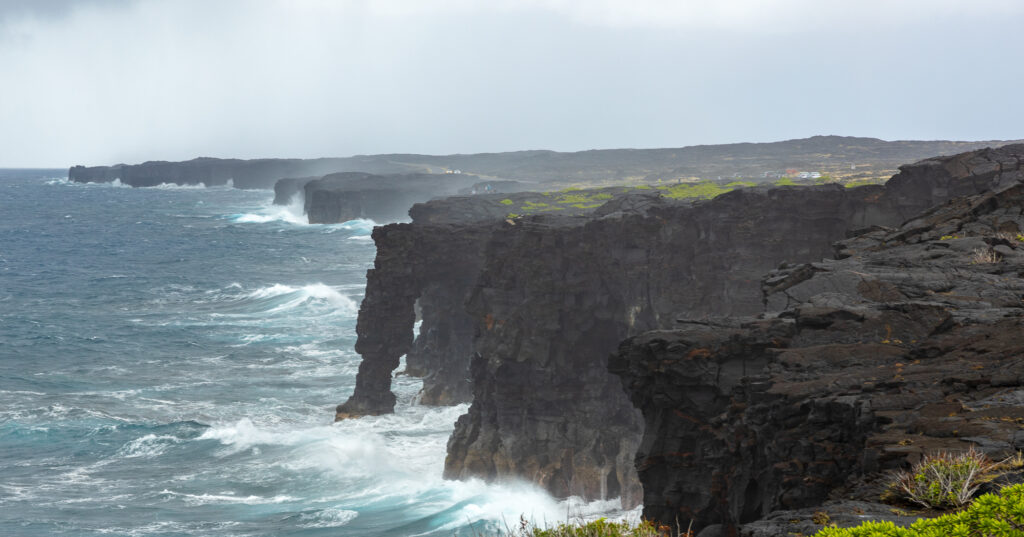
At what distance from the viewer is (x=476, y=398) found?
4222 cm

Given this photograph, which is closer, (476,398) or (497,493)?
(497,493)

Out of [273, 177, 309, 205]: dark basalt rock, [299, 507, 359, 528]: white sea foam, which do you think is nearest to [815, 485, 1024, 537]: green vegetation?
[299, 507, 359, 528]: white sea foam

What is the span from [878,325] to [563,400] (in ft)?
76.1

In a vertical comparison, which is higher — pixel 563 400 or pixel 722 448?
pixel 722 448

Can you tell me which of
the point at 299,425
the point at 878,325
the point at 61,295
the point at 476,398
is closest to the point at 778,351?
the point at 878,325

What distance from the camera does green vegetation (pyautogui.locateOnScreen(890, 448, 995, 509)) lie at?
10617 millimetres

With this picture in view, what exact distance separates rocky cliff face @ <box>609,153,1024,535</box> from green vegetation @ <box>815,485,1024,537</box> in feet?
10.4

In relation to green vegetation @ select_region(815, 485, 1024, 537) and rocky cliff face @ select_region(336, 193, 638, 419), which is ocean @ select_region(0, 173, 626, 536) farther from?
green vegetation @ select_region(815, 485, 1024, 537)

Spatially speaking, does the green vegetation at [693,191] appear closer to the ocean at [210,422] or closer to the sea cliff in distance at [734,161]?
the ocean at [210,422]

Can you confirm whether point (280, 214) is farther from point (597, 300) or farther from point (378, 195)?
point (597, 300)

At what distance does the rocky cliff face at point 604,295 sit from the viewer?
128 feet

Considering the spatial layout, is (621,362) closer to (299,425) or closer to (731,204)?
(731,204)

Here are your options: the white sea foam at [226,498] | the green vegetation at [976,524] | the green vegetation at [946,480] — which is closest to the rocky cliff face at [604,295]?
the white sea foam at [226,498]

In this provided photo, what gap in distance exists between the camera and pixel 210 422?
4712 cm
